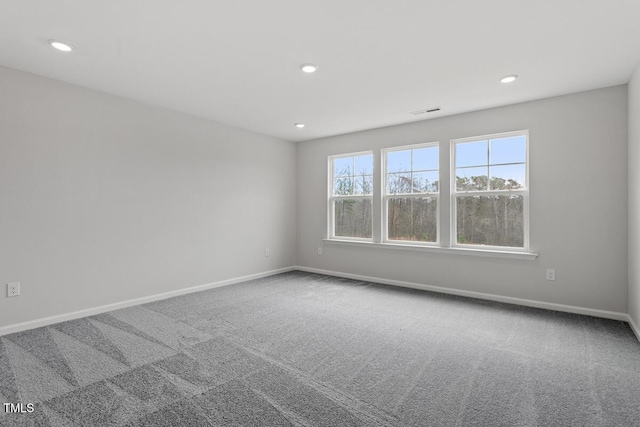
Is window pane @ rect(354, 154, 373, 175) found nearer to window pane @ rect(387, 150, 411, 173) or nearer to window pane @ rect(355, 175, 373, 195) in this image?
window pane @ rect(355, 175, 373, 195)

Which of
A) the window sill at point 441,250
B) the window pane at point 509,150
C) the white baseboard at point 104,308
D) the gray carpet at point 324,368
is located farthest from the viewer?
the window pane at point 509,150

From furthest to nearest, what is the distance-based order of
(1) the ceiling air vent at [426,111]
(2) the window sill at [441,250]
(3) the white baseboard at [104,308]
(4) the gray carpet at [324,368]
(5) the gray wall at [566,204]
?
(1) the ceiling air vent at [426,111], (2) the window sill at [441,250], (5) the gray wall at [566,204], (3) the white baseboard at [104,308], (4) the gray carpet at [324,368]

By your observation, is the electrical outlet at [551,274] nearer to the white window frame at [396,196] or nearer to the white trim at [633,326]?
the white trim at [633,326]

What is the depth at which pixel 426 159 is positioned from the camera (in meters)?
4.67

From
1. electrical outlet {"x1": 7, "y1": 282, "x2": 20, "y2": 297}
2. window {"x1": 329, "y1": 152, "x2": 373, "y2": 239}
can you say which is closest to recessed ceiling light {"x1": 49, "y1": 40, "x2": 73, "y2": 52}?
electrical outlet {"x1": 7, "y1": 282, "x2": 20, "y2": 297}

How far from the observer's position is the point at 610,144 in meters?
3.34

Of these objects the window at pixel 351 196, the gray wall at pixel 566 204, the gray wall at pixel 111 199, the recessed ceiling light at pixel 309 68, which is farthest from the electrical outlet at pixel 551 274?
the gray wall at pixel 111 199

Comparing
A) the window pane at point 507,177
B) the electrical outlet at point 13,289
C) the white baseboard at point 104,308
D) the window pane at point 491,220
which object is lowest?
the white baseboard at point 104,308

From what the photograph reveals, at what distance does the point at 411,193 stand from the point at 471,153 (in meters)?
0.97

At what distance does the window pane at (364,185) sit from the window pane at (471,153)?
→ 136 cm

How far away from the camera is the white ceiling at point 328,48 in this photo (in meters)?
2.10

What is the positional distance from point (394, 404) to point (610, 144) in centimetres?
345

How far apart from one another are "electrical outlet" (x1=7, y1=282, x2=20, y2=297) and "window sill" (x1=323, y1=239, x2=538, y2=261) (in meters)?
3.88

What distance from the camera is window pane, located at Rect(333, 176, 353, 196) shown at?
5.48 m
